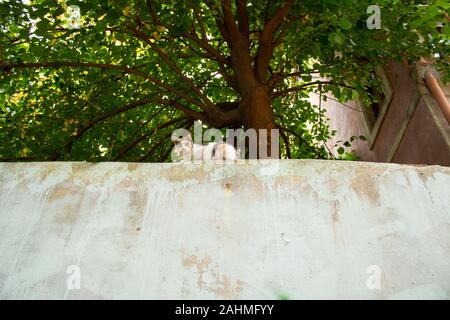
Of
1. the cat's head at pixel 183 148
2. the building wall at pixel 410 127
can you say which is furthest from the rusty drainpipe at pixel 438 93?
the cat's head at pixel 183 148

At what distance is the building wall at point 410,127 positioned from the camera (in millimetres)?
7758

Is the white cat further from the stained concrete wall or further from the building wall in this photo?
the building wall

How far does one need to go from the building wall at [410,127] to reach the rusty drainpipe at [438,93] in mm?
128

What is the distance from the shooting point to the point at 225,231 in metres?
3.71

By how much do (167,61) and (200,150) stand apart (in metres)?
1.60

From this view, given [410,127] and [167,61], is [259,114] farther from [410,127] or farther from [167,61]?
[410,127]

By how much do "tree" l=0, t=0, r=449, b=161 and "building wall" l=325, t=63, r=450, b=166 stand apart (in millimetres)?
815

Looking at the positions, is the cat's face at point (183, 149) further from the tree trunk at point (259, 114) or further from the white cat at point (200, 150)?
the tree trunk at point (259, 114)

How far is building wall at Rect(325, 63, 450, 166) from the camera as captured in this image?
776 cm

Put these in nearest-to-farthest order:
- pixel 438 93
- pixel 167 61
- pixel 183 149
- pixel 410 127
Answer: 1. pixel 183 149
2. pixel 167 61
3. pixel 438 93
4. pixel 410 127

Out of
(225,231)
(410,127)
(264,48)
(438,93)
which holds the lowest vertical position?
(410,127)

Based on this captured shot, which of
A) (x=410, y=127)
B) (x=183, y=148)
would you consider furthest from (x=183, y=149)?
(x=410, y=127)

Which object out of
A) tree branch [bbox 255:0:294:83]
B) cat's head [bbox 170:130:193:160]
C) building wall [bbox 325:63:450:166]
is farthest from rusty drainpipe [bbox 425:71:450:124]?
cat's head [bbox 170:130:193:160]
